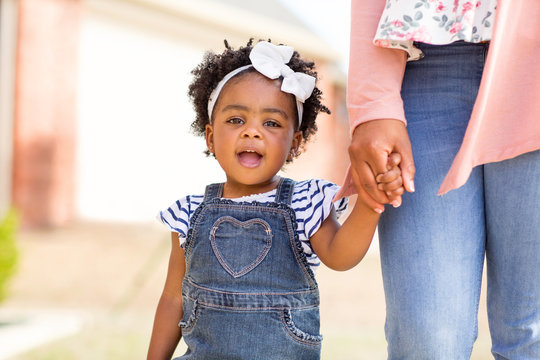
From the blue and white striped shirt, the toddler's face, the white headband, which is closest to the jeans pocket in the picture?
the blue and white striped shirt

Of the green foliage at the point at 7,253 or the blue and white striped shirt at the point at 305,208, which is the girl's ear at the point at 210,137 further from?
the green foliage at the point at 7,253

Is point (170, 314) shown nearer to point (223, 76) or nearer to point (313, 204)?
point (313, 204)

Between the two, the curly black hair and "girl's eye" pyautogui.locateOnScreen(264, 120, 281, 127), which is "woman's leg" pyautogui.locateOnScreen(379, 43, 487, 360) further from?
the curly black hair

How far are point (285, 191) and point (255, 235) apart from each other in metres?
0.19

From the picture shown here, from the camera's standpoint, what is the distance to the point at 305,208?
7.29 feet

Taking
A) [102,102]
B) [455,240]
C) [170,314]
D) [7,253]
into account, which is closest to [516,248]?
[455,240]

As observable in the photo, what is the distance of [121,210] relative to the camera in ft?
38.8

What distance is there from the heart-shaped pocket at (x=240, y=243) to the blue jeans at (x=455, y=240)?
0.41m

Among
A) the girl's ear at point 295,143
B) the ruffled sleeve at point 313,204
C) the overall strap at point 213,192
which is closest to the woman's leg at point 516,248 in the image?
the ruffled sleeve at point 313,204

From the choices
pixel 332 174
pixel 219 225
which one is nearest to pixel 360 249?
pixel 219 225

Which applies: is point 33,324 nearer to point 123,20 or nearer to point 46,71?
point 46,71

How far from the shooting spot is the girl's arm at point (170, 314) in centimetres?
244

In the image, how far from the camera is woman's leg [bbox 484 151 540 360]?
1.82 meters

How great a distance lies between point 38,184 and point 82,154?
3.25ft
